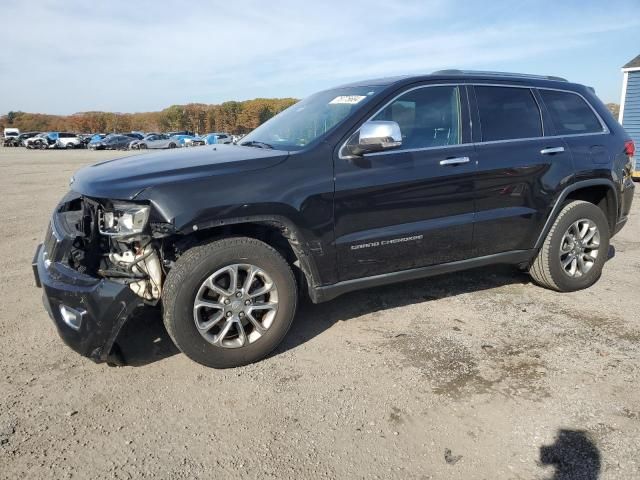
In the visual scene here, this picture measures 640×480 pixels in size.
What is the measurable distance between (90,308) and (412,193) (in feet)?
7.45

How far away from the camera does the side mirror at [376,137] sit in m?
3.30

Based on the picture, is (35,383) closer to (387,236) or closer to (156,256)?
(156,256)

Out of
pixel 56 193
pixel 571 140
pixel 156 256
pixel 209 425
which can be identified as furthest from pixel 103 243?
pixel 56 193

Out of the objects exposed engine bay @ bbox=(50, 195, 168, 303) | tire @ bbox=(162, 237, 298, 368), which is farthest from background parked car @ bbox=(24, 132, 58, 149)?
tire @ bbox=(162, 237, 298, 368)

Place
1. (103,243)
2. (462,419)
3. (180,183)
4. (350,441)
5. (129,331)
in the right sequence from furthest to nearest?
(129,331) → (103,243) → (180,183) → (462,419) → (350,441)

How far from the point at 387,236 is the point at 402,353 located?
831 millimetres

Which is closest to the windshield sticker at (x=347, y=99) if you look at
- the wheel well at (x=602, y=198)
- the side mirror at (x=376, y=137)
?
the side mirror at (x=376, y=137)

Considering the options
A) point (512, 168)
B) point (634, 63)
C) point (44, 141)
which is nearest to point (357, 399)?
point (512, 168)

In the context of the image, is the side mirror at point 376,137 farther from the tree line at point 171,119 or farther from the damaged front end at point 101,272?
the tree line at point 171,119

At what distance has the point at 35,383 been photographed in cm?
309

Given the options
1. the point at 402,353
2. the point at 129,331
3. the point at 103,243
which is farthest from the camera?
the point at 129,331

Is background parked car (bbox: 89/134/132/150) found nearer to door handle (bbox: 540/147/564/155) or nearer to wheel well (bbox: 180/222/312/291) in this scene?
wheel well (bbox: 180/222/312/291)

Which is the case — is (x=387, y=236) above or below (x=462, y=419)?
above

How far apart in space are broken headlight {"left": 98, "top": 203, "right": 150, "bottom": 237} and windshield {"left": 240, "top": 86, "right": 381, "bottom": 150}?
45.6 inches
